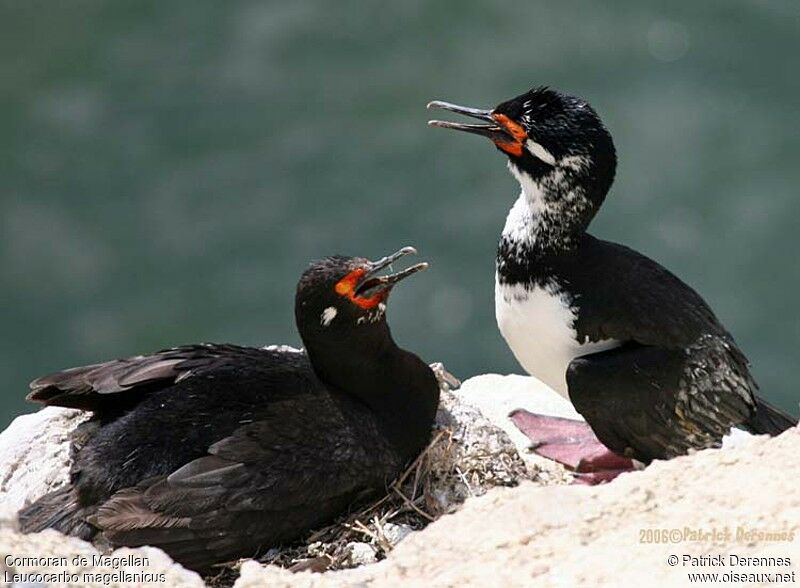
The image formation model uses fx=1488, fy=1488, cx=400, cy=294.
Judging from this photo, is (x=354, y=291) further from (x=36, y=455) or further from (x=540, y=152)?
(x=36, y=455)

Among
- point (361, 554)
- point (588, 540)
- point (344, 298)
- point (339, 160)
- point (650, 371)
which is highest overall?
point (339, 160)

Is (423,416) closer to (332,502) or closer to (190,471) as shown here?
(332,502)

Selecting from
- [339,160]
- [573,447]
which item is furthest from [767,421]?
[339,160]

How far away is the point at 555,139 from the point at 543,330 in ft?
3.13

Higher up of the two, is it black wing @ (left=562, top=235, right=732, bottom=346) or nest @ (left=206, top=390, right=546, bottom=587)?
black wing @ (left=562, top=235, right=732, bottom=346)

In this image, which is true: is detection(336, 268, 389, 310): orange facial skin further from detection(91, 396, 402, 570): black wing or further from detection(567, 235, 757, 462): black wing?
detection(567, 235, 757, 462): black wing

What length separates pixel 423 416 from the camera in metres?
7.25

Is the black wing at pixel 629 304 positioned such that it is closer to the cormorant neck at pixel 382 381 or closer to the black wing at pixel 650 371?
the black wing at pixel 650 371

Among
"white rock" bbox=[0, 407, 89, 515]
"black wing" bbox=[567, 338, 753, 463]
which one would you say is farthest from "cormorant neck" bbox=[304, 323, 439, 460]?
"white rock" bbox=[0, 407, 89, 515]

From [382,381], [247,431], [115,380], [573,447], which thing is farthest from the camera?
[573,447]

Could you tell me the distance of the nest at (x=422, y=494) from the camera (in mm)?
6578

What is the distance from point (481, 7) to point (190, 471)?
10329 mm

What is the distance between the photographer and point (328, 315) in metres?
7.12

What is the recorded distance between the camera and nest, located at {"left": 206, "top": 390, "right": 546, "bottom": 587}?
6578 millimetres
